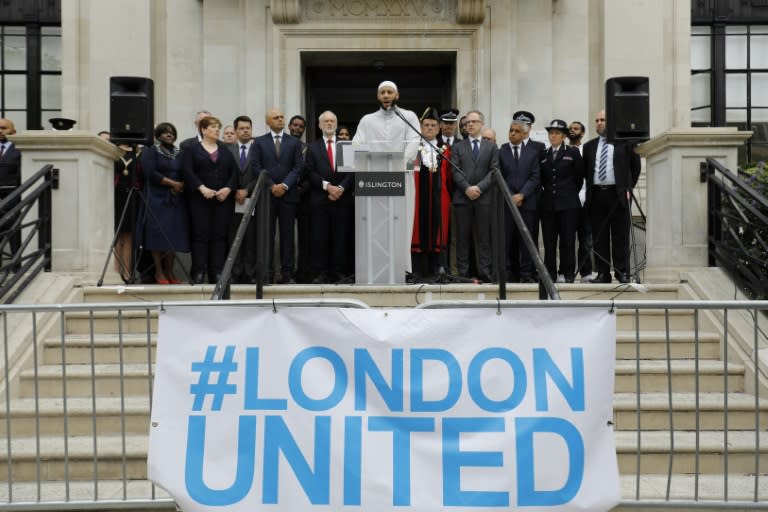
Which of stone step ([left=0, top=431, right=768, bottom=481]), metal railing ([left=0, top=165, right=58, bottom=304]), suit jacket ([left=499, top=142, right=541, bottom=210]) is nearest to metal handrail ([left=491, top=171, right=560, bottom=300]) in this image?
stone step ([left=0, top=431, right=768, bottom=481])

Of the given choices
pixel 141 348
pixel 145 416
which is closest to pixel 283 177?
pixel 141 348

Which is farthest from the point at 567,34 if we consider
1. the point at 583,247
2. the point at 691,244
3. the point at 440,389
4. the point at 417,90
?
the point at 440,389

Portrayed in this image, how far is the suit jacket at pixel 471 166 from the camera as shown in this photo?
1175cm

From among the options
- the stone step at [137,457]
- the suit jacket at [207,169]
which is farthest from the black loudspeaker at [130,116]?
the stone step at [137,457]

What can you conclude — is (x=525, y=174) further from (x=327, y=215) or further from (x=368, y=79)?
(x=368, y=79)

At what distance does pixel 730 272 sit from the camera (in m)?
10.0

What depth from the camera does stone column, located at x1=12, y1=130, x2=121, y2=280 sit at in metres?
10.5

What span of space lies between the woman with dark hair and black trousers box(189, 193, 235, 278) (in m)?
0.17

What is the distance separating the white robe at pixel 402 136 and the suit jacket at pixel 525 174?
1.18m

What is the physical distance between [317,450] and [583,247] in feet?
24.8

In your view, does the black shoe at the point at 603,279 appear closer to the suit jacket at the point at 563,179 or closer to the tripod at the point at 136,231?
the suit jacket at the point at 563,179

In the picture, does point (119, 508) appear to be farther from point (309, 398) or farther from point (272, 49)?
point (272, 49)

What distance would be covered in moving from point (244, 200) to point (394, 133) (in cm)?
201

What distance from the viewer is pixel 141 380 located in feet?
26.3
